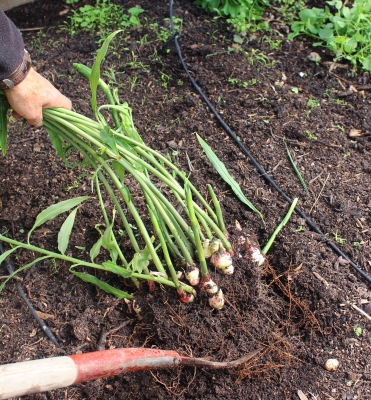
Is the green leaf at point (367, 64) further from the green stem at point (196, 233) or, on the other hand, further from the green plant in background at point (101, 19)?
the green stem at point (196, 233)

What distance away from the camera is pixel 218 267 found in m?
1.74

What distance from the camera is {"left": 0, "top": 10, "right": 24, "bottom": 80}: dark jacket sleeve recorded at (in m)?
1.47

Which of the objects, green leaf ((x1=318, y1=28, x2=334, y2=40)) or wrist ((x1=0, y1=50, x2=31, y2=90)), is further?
green leaf ((x1=318, y1=28, x2=334, y2=40))

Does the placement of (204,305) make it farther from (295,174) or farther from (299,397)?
(295,174)

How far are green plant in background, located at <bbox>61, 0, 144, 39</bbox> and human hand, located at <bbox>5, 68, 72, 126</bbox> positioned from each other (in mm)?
1298

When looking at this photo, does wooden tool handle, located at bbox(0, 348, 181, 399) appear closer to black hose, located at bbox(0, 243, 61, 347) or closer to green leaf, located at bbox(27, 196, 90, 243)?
black hose, located at bbox(0, 243, 61, 347)

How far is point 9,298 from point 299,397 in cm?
109

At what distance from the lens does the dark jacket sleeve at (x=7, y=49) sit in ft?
4.82

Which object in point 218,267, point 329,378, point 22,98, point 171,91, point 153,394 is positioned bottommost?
point 329,378

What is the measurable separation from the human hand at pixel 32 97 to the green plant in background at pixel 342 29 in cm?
169

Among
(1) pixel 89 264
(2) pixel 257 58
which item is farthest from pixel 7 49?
(2) pixel 257 58

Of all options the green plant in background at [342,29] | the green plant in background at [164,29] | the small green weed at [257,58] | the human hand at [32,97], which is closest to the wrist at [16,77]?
the human hand at [32,97]

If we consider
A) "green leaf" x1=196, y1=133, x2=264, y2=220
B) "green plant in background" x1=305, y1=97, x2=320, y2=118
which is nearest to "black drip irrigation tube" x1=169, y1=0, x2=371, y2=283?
"green leaf" x1=196, y1=133, x2=264, y2=220

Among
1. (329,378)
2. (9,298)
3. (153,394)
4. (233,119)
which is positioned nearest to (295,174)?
(233,119)
